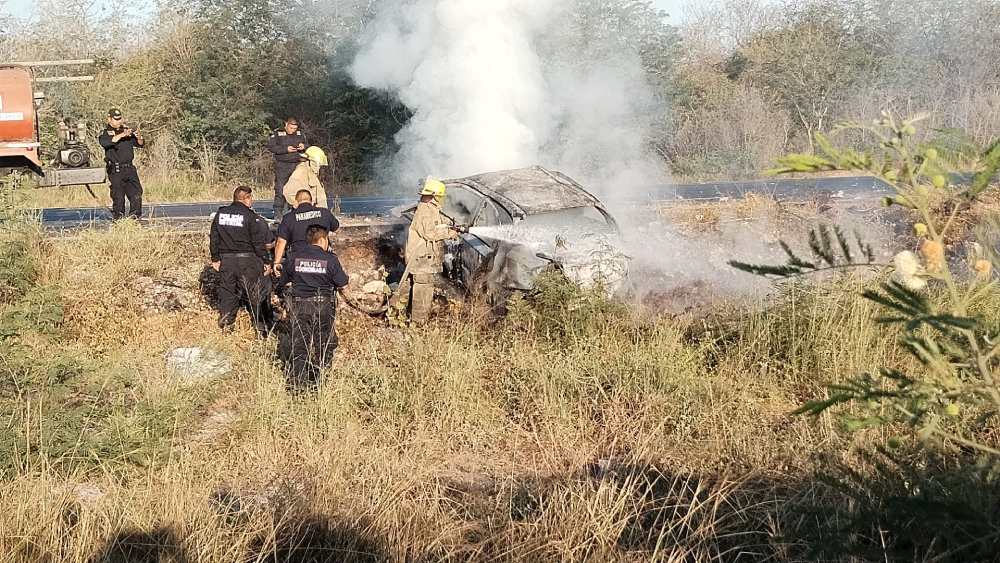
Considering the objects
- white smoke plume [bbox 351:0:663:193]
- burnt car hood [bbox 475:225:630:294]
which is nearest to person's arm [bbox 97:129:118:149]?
white smoke plume [bbox 351:0:663:193]

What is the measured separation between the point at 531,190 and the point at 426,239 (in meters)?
1.35

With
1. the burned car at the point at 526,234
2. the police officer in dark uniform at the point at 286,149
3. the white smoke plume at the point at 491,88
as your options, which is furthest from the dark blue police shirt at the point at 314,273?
the white smoke plume at the point at 491,88

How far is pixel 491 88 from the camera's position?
1388 centimetres

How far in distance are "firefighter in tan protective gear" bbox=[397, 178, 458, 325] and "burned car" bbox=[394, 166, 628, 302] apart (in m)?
0.38

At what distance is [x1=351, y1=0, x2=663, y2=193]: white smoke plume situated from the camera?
13.9 meters

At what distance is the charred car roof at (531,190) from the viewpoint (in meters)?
9.38

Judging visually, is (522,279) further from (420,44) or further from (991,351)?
(420,44)

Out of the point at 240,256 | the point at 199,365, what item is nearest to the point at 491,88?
the point at 240,256

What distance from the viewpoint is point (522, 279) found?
8719 millimetres

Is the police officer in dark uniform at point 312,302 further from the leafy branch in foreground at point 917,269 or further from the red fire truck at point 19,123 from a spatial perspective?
the red fire truck at point 19,123

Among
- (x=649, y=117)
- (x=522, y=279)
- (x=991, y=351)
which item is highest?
(x=649, y=117)

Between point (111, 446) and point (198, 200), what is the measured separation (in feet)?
47.9

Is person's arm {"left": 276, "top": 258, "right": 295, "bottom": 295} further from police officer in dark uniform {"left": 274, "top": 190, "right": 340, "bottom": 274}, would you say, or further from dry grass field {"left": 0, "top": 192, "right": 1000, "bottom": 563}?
dry grass field {"left": 0, "top": 192, "right": 1000, "bottom": 563}

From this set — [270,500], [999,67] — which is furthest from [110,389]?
[999,67]
